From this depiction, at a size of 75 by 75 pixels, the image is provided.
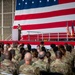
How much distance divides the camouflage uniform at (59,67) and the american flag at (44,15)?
412 inches

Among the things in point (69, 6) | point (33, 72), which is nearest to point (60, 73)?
point (33, 72)

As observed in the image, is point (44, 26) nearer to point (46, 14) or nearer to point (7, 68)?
point (46, 14)

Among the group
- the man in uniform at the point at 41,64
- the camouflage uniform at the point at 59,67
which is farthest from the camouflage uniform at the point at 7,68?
the camouflage uniform at the point at 59,67

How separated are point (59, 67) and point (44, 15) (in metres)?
11.8

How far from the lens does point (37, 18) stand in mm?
17312

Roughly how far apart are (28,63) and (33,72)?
7.5 inches

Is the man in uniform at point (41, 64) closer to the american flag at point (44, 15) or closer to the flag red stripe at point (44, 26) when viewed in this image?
the american flag at point (44, 15)

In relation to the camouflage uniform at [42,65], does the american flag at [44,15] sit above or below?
above

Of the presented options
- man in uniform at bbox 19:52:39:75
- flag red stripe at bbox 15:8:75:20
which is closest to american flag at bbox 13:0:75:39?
flag red stripe at bbox 15:8:75:20

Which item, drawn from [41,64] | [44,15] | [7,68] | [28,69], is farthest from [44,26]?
[28,69]

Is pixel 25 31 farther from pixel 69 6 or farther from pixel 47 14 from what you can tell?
pixel 69 6

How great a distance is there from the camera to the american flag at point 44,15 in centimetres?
1620

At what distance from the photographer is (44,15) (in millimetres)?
17141

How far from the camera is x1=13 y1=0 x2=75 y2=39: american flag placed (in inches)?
638
